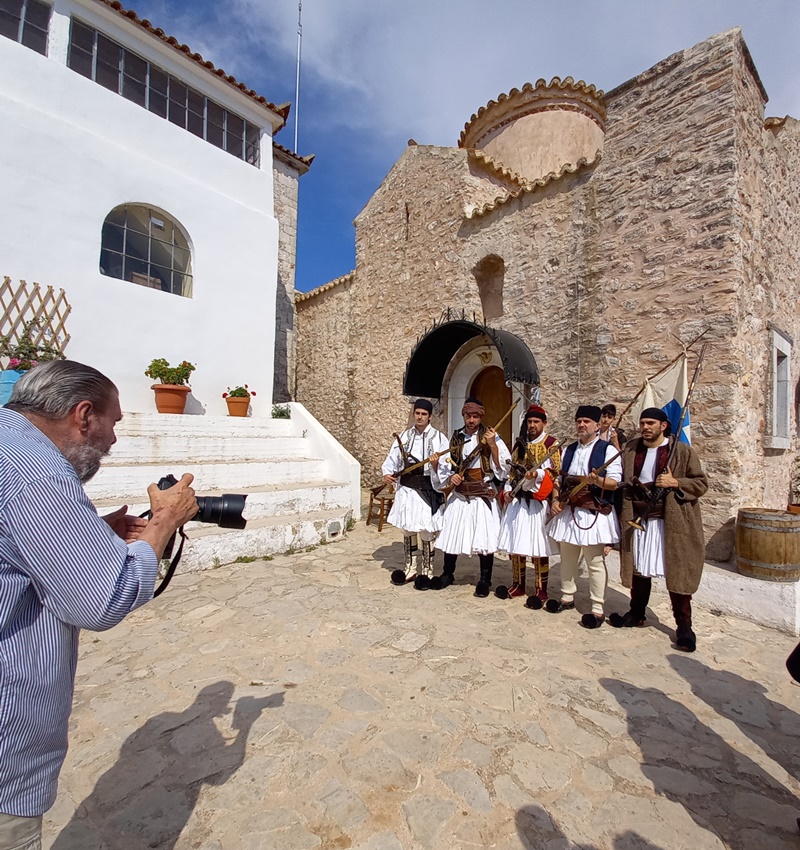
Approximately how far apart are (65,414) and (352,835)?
203 cm

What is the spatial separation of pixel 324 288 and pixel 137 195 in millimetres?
5022

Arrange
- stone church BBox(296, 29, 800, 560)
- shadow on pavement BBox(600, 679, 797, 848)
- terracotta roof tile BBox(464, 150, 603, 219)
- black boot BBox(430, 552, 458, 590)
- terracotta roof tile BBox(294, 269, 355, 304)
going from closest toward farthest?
shadow on pavement BBox(600, 679, 797, 848) → black boot BBox(430, 552, 458, 590) → stone church BBox(296, 29, 800, 560) → terracotta roof tile BBox(464, 150, 603, 219) → terracotta roof tile BBox(294, 269, 355, 304)

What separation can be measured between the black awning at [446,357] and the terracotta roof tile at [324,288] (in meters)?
4.61

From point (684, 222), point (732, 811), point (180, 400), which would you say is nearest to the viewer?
point (732, 811)

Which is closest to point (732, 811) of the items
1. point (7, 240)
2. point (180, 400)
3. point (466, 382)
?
point (466, 382)

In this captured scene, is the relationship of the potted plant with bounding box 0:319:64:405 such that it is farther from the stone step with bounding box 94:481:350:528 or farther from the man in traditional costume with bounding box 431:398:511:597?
the man in traditional costume with bounding box 431:398:511:597

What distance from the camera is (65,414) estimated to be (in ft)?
4.45

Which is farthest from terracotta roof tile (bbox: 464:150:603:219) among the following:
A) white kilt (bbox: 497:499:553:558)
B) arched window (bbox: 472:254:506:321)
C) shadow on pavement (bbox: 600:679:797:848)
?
shadow on pavement (bbox: 600:679:797:848)

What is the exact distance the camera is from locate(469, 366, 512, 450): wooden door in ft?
26.1

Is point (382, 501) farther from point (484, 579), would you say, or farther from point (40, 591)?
point (40, 591)

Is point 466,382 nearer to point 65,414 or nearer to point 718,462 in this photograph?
point 718,462

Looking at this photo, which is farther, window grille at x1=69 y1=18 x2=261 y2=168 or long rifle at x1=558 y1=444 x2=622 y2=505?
window grille at x1=69 y1=18 x2=261 y2=168

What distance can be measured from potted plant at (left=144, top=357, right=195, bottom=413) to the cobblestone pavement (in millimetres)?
4595

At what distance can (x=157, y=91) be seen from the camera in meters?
8.89
